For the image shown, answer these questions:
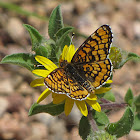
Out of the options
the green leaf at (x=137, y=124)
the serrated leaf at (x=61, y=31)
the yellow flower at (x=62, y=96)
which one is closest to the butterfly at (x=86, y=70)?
the yellow flower at (x=62, y=96)

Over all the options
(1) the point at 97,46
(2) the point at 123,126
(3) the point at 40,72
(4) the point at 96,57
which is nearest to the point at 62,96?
(3) the point at 40,72

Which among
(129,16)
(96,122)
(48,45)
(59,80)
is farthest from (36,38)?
(129,16)

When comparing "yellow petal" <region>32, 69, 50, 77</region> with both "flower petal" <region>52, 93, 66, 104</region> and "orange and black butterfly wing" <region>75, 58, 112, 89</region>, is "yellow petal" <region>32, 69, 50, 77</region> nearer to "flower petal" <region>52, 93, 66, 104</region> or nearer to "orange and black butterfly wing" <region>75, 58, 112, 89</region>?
"flower petal" <region>52, 93, 66, 104</region>

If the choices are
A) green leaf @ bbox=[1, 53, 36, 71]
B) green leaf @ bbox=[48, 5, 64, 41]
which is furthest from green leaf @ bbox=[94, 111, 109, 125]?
green leaf @ bbox=[48, 5, 64, 41]

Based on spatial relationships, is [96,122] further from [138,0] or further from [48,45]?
[138,0]

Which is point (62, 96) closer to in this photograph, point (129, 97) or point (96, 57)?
point (96, 57)

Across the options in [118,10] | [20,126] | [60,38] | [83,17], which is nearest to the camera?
[60,38]

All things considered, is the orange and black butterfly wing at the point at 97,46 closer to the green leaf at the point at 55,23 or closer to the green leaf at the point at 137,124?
the green leaf at the point at 55,23
